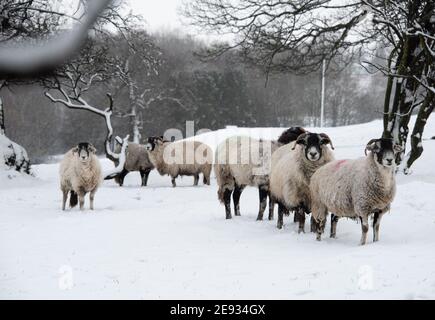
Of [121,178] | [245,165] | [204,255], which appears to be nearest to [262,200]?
[245,165]

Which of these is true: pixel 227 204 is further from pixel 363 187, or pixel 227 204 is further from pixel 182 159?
pixel 182 159

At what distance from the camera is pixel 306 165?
29.1 feet

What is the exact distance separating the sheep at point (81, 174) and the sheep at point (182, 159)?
6.23 m

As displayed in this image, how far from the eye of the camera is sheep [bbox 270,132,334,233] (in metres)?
8.69

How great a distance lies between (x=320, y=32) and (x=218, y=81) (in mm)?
32466

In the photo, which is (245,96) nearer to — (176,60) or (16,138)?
(176,60)

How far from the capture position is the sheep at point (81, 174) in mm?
12062

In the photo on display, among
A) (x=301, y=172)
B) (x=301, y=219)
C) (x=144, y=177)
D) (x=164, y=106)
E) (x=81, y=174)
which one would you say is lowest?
(x=301, y=219)

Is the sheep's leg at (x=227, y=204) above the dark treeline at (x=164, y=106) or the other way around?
the other way around

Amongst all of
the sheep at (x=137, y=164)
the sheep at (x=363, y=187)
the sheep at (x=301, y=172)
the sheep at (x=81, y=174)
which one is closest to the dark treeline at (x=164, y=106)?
the sheep at (x=137, y=164)

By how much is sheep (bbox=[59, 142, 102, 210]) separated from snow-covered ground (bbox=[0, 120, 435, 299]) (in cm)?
57

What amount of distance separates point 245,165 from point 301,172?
194 cm

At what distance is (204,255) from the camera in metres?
7.09

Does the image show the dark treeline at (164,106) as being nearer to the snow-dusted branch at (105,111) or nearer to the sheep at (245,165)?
the snow-dusted branch at (105,111)
